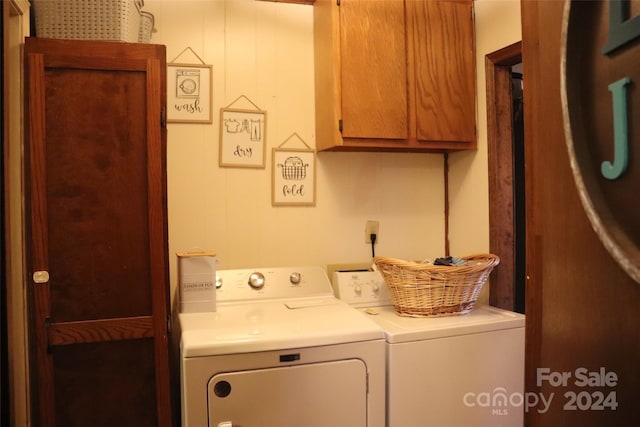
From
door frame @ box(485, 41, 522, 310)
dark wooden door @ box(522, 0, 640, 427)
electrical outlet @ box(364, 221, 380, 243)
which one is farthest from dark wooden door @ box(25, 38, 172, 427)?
door frame @ box(485, 41, 522, 310)

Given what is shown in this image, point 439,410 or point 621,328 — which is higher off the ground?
point 621,328

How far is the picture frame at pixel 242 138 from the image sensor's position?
216 centimetres

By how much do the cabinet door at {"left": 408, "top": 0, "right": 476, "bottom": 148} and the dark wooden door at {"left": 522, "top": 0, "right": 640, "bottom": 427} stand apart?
5.14 feet

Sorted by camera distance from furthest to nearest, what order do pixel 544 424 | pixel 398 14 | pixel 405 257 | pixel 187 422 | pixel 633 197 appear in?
pixel 405 257
pixel 398 14
pixel 187 422
pixel 544 424
pixel 633 197

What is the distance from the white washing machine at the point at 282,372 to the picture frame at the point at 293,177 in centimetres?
76

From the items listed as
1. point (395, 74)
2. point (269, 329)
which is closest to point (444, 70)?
point (395, 74)

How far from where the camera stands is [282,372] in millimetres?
1452

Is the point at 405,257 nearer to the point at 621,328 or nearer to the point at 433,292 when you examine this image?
the point at 433,292

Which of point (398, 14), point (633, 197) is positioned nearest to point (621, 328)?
point (633, 197)

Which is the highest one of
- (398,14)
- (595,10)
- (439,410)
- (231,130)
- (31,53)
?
(398,14)

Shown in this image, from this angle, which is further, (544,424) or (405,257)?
(405,257)

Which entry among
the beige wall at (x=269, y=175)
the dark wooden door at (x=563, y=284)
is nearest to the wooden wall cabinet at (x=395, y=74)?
the beige wall at (x=269, y=175)

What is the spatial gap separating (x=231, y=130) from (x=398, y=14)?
3.28 feet

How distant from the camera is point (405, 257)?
245 centimetres
